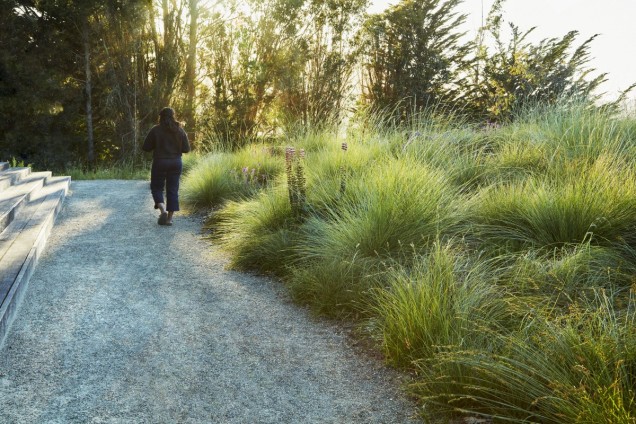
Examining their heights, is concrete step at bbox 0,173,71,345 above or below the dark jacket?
below

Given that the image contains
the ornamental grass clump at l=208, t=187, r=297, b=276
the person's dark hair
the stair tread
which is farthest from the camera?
the person's dark hair

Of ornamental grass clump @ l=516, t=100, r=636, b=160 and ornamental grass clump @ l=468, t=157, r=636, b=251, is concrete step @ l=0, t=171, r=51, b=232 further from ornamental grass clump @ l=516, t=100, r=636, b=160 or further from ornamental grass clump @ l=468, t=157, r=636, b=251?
ornamental grass clump @ l=516, t=100, r=636, b=160

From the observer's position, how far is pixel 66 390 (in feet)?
9.98

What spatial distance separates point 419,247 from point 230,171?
4836 mm

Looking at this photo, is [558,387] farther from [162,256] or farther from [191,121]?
[191,121]

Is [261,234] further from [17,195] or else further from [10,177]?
[10,177]

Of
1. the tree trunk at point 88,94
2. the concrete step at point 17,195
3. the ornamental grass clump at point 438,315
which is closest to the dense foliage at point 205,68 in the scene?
the tree trunk at point 88,94

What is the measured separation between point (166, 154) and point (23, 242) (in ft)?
7.70

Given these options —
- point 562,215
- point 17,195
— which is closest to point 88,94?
point 17,195

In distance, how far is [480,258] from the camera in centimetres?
427

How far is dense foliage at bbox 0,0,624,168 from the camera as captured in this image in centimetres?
1479

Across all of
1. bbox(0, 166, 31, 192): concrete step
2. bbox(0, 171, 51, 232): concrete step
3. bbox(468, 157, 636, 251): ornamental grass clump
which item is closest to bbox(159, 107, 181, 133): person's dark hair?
bbox(0, 171, 51, 232): concrete step

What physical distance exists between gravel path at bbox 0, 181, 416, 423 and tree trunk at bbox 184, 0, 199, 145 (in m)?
10.6

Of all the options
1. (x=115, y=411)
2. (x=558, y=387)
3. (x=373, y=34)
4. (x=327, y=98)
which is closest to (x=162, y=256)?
(x=115, y=411)
